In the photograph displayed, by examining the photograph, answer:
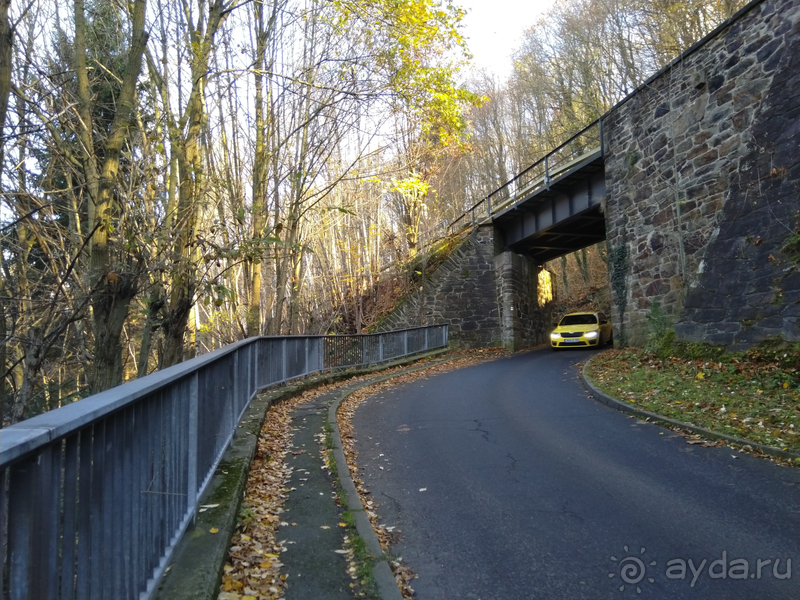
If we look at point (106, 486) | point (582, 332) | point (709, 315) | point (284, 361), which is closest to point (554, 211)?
point (582, 332)

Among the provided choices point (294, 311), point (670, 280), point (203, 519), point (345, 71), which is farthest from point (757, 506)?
point (294, 311)

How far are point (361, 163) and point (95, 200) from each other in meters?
13.1

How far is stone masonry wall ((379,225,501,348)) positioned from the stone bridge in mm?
3501

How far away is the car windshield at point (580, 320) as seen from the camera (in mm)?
22703

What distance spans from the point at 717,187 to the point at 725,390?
248 inches

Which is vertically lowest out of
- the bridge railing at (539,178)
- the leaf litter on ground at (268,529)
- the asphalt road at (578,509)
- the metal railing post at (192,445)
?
the asphalt road at (578,509)

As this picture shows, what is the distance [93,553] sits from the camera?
84.9 inches

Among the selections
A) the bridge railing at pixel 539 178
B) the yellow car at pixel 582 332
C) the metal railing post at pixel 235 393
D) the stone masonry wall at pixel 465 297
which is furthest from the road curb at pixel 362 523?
the stone masonry wall at pixel 465 297

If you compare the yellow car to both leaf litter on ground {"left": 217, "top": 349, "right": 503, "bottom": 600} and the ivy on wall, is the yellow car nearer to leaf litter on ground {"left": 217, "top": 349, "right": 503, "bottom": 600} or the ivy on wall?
the ivy on wall

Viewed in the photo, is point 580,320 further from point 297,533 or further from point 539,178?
point 297,533

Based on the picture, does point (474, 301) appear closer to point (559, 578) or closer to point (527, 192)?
point (527, 192)

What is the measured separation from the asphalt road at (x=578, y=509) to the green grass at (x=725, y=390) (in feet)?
2.51

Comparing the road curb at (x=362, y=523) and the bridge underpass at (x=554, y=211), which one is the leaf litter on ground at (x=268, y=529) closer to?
the road curb at (x=362, y=523)

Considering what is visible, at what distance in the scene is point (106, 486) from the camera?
7.57 feet
